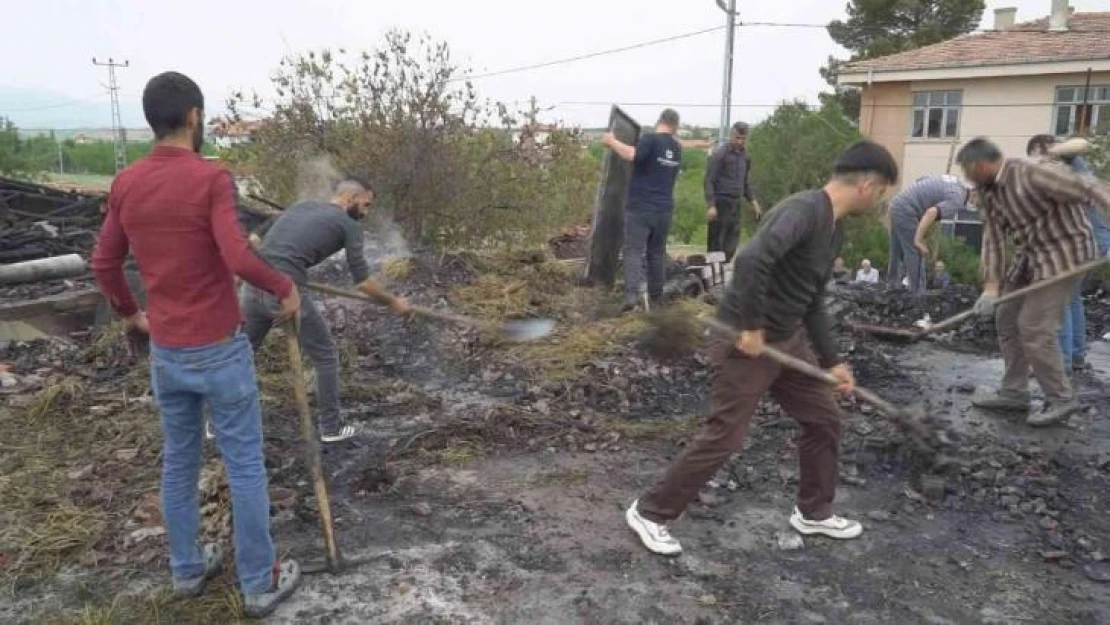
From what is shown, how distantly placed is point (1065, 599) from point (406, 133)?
806 centimetres

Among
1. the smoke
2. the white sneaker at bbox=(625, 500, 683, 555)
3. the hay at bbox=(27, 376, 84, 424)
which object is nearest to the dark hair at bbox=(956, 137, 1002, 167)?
the white sneaker at bbox=(625, 500, 683, 555)

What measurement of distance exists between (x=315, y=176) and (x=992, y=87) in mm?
19485

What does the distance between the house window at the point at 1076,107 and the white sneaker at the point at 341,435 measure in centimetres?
2035

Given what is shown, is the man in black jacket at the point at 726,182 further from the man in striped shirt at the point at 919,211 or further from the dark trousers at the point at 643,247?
the dark trousers at the point at 643,247

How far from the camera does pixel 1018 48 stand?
69.4 feet

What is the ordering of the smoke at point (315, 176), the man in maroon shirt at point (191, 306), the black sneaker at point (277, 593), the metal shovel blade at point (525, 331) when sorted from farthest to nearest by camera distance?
1. the smoke at point (315, 176)
2. the metal shovel blade at point (525, 331)
3. the black sneaker at point (277, 593)
4. the man in maroon shirt at point (191, 306)

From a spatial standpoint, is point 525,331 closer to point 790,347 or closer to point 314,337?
point 314,337

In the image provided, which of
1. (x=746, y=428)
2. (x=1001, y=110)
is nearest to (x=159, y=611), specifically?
(x=746, y=428)

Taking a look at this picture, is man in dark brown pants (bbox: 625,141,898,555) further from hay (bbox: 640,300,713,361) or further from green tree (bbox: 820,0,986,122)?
green tree (bbox: 820,0,986,122)

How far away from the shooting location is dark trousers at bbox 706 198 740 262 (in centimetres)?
900

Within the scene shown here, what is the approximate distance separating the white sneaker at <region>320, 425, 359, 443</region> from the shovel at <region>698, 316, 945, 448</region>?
2.42 metres

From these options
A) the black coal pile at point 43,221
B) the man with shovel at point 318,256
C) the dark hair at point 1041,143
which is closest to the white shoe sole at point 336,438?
the man with shovel at point 318,256

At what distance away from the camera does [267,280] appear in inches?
103

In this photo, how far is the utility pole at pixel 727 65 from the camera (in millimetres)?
19047
